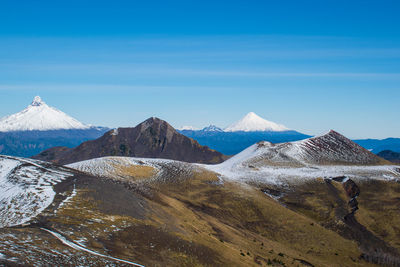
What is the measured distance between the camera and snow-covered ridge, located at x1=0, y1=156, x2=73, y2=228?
47312 mm

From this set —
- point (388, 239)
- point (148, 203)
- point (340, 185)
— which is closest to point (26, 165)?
point (148, 203)

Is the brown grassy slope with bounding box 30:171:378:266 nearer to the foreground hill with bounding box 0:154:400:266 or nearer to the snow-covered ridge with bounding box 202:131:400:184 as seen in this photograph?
the foreground hill with bounding box 0:154:400:266

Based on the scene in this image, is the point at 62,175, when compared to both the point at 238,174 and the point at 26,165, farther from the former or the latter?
the point at 238,174

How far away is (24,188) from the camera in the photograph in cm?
5856

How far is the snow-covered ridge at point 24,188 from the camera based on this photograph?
4731cm

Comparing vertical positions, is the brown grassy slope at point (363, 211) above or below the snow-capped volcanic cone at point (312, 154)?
below

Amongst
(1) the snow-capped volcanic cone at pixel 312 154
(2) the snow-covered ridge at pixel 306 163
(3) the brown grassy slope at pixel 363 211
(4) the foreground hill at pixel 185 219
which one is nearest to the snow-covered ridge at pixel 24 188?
(4) the foreground hill at pixel 185 219

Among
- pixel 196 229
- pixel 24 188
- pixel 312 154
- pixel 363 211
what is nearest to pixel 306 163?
pixel 312 154

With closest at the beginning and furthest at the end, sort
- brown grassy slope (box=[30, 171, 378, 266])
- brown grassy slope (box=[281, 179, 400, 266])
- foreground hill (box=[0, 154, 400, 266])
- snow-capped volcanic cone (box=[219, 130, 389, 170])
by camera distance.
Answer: foreground hill (box=[0, 154, 400, 266]), brown grassy slope (box=[30, 171, 378, 266]), brown grassy slope (box=[281, 179, 400, 266]), snow-capped volcanic cone (box=[219, 130, 389, 170])

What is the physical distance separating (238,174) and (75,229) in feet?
305

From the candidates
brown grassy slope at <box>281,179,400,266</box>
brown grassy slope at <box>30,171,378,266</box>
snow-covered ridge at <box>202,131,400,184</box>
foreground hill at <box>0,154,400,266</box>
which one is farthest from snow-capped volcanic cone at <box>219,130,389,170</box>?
brown grassy slope at <box>30,171,378,266</box>

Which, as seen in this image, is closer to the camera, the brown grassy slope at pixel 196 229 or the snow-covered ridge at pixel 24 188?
the brown grassy slope at pixel 196 229

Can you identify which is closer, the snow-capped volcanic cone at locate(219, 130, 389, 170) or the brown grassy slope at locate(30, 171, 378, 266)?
the brown grassy slope at locate(30, 171, 378, 266)

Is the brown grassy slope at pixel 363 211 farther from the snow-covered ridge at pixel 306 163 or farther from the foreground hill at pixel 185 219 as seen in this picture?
the snow-covered ridge at pixel 306 163
